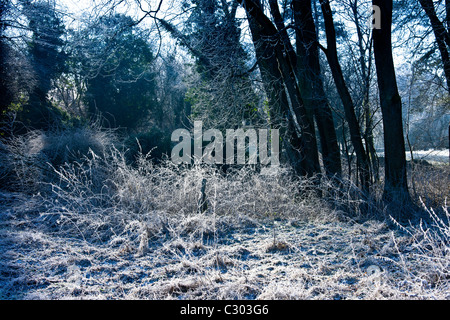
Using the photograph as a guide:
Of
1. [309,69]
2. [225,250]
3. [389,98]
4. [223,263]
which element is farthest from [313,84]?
[223,263]

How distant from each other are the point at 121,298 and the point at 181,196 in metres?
2.68

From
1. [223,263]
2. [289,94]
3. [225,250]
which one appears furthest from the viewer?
[289,94]

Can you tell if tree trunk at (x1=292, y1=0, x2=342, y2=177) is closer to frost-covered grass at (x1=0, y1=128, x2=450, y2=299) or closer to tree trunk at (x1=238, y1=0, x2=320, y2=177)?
tree trunk at (x1=238, y1=0, x2=320, y2=177)

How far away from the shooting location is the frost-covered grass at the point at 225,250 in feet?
8.34

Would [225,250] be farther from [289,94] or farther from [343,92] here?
[289,94]

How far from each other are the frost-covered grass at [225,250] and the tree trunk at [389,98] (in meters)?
0.75

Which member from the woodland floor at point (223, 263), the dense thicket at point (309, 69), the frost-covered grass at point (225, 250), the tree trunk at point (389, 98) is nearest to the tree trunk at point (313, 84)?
the dense thicket at point (309, 69)

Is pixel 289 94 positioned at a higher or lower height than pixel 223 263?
higher

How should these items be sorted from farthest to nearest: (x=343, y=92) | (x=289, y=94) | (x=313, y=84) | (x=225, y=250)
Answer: (x=313, y=84) < (x=289, y=94) < (x=343, y=92) < (x=225, y=250)

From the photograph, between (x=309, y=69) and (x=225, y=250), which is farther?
(x=309, y=69)

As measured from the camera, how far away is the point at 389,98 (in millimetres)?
5180

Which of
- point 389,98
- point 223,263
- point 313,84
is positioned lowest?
point 223,263

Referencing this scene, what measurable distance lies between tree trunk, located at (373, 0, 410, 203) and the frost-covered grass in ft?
2.47

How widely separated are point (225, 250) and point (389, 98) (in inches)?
148
